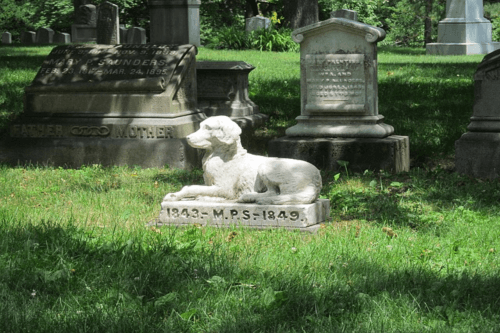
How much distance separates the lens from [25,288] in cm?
476

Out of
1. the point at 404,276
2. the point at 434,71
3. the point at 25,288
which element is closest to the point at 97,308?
the point at 25,288

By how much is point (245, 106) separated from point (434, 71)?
17.4 feet

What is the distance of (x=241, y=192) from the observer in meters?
6.68

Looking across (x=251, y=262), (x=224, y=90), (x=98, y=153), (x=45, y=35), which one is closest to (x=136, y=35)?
(x=45, y=35)

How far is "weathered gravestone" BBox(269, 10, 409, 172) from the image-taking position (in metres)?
9.45

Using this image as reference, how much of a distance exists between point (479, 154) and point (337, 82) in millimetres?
1946

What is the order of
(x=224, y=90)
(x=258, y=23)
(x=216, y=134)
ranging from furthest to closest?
(x=258, y=23) → (x=224, y=90) → (x=216, y=134)

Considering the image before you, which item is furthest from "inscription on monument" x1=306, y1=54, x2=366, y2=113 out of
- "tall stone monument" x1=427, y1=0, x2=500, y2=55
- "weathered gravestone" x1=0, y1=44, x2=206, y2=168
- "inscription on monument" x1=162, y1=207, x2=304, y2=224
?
"tall stone monument" x1=427, y1=0, x2=500, y2=55

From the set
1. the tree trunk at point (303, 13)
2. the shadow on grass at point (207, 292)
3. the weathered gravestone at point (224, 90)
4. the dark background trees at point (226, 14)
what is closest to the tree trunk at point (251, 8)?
the dark background trees at point (226, 14)

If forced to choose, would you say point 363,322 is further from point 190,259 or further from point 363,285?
point 190,259

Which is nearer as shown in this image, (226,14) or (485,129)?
(485,129)

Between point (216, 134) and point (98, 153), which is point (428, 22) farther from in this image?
point (216, 134)

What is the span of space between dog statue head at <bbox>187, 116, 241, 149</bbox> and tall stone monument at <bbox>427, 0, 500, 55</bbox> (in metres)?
Result: 17.6

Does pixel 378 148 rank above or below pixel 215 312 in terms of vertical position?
above
